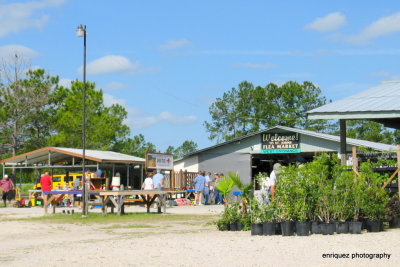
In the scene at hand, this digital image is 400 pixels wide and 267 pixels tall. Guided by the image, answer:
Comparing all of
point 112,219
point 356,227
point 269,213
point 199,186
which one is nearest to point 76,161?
point 199,186

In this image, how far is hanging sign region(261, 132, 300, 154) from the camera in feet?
120

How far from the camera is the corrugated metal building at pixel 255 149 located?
3562cm

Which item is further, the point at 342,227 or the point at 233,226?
the point at 233,226

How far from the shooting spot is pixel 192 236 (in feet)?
44.9

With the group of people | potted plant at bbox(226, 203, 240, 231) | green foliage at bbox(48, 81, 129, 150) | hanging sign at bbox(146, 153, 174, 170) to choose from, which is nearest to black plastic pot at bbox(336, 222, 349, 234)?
potted plant at bbox(226, 203, 240, 231)

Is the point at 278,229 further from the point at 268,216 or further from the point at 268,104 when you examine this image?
the point at 268,104

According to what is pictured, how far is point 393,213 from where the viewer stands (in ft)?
47.0

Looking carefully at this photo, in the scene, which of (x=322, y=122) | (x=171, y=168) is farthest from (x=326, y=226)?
(x=322, y=122)

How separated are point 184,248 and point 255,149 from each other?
26.7 m

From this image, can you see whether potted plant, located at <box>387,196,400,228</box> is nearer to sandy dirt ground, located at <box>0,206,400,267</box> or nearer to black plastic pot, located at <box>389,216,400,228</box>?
black plastic pot, located at <box>389,216,400,228</box>

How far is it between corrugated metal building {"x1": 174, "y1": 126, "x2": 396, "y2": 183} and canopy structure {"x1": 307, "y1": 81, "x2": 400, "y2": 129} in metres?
15.9

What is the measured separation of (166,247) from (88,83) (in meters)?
43.0

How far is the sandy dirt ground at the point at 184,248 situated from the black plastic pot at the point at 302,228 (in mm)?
268

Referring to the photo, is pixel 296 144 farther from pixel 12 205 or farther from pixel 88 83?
pixel 88 83
